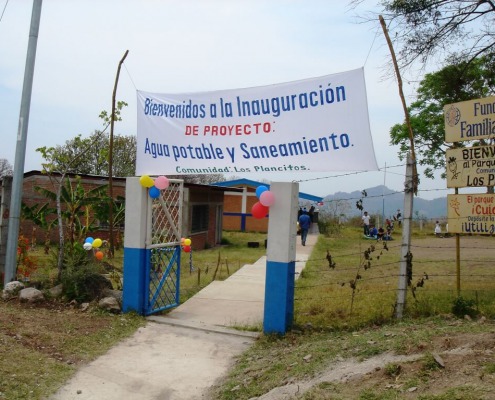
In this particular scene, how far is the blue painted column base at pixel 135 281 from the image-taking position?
7715 mm

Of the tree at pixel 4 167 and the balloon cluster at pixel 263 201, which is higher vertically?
the tree at pixel 4 167

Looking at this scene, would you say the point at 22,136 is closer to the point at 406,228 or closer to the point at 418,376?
the point at 406,228

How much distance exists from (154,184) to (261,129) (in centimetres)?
189

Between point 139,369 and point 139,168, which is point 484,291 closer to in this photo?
point 139,369

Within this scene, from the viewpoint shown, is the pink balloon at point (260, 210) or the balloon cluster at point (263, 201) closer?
the balloon cluster at point (263, 201)

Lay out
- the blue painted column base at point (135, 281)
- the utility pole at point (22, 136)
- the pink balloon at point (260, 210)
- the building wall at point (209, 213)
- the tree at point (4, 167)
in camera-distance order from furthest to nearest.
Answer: the tree at point (4, 167), the building wall at point (209, 213), the utility pole at point (22, 136), the blue painted column base at point (135, 281), the pink balloon at point (260, 210)

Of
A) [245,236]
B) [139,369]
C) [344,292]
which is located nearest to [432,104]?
[245,236]

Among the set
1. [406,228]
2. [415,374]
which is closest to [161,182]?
[406,228]

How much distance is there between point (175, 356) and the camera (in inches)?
241

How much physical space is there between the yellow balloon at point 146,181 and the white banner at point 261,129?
0.40m

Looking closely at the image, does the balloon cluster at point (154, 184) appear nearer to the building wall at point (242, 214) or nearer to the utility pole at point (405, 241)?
the utility pole at point (405, 241)

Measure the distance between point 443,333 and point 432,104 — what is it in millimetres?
26358

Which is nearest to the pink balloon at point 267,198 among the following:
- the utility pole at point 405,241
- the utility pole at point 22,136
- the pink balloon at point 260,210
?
the pink balloon at point 260,210

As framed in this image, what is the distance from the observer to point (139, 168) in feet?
27.1
